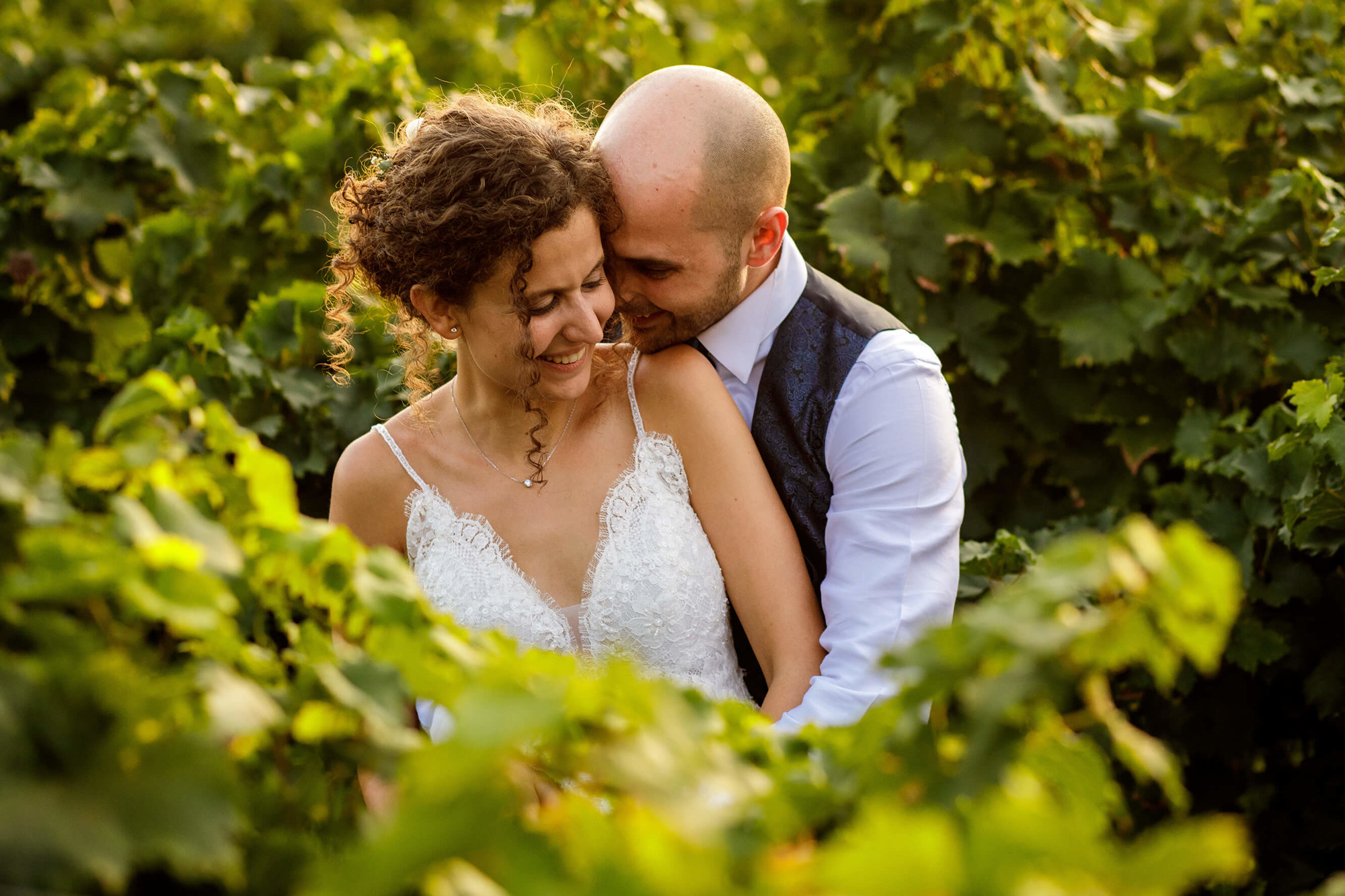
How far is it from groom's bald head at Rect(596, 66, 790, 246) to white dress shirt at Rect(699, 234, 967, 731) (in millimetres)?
228

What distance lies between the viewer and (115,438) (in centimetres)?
96

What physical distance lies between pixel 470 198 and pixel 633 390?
0.58 meters

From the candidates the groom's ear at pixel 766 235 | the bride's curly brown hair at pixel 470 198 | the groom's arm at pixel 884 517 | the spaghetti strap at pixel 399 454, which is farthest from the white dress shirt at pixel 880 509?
the spaghetti strap at pixel 399 454

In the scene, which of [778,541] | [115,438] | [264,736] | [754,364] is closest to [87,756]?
[264,736]

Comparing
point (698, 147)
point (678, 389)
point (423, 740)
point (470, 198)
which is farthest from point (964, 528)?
point (423, 740)

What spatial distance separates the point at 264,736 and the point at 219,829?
21 centimetres

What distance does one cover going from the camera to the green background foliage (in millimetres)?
723

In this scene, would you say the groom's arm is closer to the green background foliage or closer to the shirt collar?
the shirt collar

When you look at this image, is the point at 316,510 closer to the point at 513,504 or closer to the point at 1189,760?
the point at 513,504

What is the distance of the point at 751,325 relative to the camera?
2.40 m

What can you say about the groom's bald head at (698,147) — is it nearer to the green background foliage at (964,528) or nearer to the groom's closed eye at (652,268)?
the groom's closed eye at (652,268)

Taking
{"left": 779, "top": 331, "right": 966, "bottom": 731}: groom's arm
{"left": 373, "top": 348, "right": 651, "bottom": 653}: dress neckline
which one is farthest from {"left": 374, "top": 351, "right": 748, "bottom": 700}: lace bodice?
{"left": 779, "top": 331, "right": 966, "bottom": 731}: groom's arm

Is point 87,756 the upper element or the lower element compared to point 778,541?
upper

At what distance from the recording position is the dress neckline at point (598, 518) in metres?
2.33
